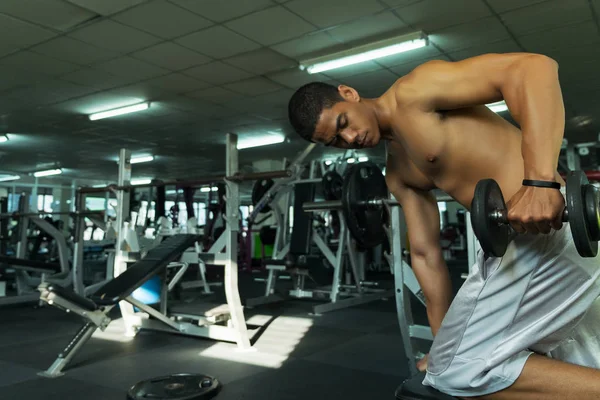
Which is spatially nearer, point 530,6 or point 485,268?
point 485,268

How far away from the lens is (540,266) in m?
0.95

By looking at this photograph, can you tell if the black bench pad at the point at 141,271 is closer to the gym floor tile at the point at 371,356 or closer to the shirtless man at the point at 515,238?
the gym floor tile at the point at 371,356

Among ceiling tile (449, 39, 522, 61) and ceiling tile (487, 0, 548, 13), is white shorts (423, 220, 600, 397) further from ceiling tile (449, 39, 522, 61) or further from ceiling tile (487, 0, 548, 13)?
ceiling tile (449, 39, 522, 61)

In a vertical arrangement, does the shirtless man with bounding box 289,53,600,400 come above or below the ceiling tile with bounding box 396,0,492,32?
below

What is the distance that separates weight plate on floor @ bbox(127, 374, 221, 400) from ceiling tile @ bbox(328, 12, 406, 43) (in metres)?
2.81

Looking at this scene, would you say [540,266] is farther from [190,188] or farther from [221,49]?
[190,188]

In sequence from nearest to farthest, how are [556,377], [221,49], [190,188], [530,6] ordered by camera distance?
1. [556,377]
2. [530,6]
3. [221,49]
4. [190,188]

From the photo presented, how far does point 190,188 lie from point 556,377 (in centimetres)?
633

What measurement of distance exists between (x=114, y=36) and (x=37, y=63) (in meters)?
1.13

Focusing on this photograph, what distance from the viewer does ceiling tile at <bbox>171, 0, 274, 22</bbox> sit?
3.29 m

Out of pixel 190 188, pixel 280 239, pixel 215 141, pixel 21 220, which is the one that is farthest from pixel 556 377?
pixel 215 141

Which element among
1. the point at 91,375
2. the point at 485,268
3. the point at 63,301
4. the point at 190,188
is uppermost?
the point at 190,188

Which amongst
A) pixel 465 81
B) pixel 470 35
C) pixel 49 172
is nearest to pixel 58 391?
pixel 465 81

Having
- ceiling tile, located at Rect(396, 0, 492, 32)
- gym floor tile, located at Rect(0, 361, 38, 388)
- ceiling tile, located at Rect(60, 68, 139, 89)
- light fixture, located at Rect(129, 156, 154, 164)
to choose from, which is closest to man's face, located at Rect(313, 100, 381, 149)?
gym floor tile, located at Rect(0, 361, 38, 388)
